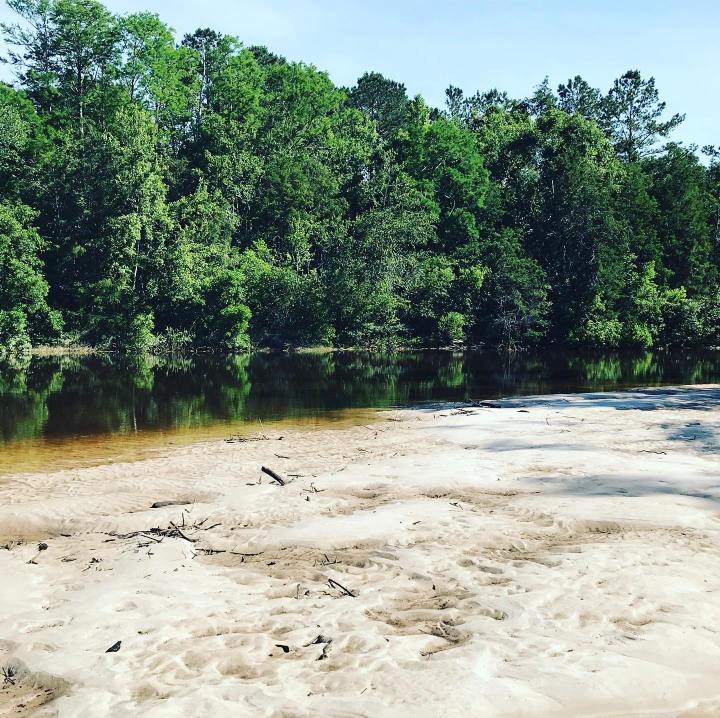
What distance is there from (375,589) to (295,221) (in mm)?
61001

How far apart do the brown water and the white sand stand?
18.4 ft

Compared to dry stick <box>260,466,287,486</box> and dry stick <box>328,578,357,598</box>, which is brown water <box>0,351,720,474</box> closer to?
dry stick <box>260,466,287,486</box>

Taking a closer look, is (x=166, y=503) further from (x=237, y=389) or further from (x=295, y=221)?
(x=295, y=221)

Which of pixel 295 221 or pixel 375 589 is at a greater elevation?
pixel 295 221

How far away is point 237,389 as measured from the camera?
110 ft

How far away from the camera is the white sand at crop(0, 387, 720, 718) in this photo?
6391mm

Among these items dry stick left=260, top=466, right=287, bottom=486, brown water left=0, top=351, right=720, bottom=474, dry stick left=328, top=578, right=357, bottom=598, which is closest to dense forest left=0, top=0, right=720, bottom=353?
brown water left=0, top=351, right=720, bottom=474

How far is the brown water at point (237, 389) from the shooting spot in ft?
70.1

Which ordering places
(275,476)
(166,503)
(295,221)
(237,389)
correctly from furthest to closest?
(295,221), (237,389), (275,476), (166,503)

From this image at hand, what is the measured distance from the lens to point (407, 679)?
6.56 m

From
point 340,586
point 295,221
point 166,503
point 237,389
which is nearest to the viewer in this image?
point 340,586

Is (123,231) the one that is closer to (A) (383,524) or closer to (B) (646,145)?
(A) (383,524)

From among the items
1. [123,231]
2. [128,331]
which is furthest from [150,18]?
[128,331]

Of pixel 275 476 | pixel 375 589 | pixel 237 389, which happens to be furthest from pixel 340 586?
pixel 237 389
